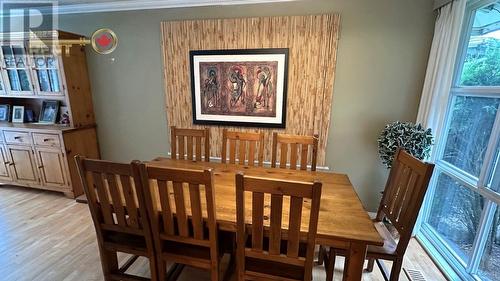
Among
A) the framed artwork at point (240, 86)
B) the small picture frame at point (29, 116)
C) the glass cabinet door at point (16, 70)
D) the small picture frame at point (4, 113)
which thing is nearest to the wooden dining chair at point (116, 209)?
the framed artwork at point (240, 86)

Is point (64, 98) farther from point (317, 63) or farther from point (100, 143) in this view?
point (317, 63)

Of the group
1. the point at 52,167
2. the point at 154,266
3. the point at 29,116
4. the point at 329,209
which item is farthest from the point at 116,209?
the point at 29,116

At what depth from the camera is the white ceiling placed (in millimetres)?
2551

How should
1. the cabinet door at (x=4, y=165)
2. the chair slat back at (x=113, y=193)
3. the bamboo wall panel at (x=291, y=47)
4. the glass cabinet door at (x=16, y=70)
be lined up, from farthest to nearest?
the cabinet door at (x=4, y=165), the glass cabinet door at (x=16, y=70), the bamboo wall panel at (x=291, y=47), the chair slat back at (x=113, y=193)

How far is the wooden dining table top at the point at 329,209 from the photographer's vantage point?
3.87ft

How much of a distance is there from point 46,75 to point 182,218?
3101mm

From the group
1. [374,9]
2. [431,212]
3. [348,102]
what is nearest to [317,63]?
[348,102]

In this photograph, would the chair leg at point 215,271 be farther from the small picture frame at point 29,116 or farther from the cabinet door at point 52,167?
the small picture frame at point 29,116

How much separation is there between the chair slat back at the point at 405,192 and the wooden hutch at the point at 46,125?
11.7 ft

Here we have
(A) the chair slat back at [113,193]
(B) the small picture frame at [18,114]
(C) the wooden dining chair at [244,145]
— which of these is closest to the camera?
(A) the chair slat back at [113,193]

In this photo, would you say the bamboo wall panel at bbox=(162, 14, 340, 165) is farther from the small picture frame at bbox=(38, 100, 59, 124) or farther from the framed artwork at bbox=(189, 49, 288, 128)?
the small picture frame at bbox=(38, 100, 59, 124)

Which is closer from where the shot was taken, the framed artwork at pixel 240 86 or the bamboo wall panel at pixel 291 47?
the bamboo wall panel at pixel 291 47

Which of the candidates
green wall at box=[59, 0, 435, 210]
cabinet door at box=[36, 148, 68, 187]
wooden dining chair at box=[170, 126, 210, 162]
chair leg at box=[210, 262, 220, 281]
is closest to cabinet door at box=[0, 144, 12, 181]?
cabinet door at box=[36, 148, 68, 187]

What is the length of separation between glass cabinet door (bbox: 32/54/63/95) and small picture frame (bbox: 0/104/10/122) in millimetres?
930
